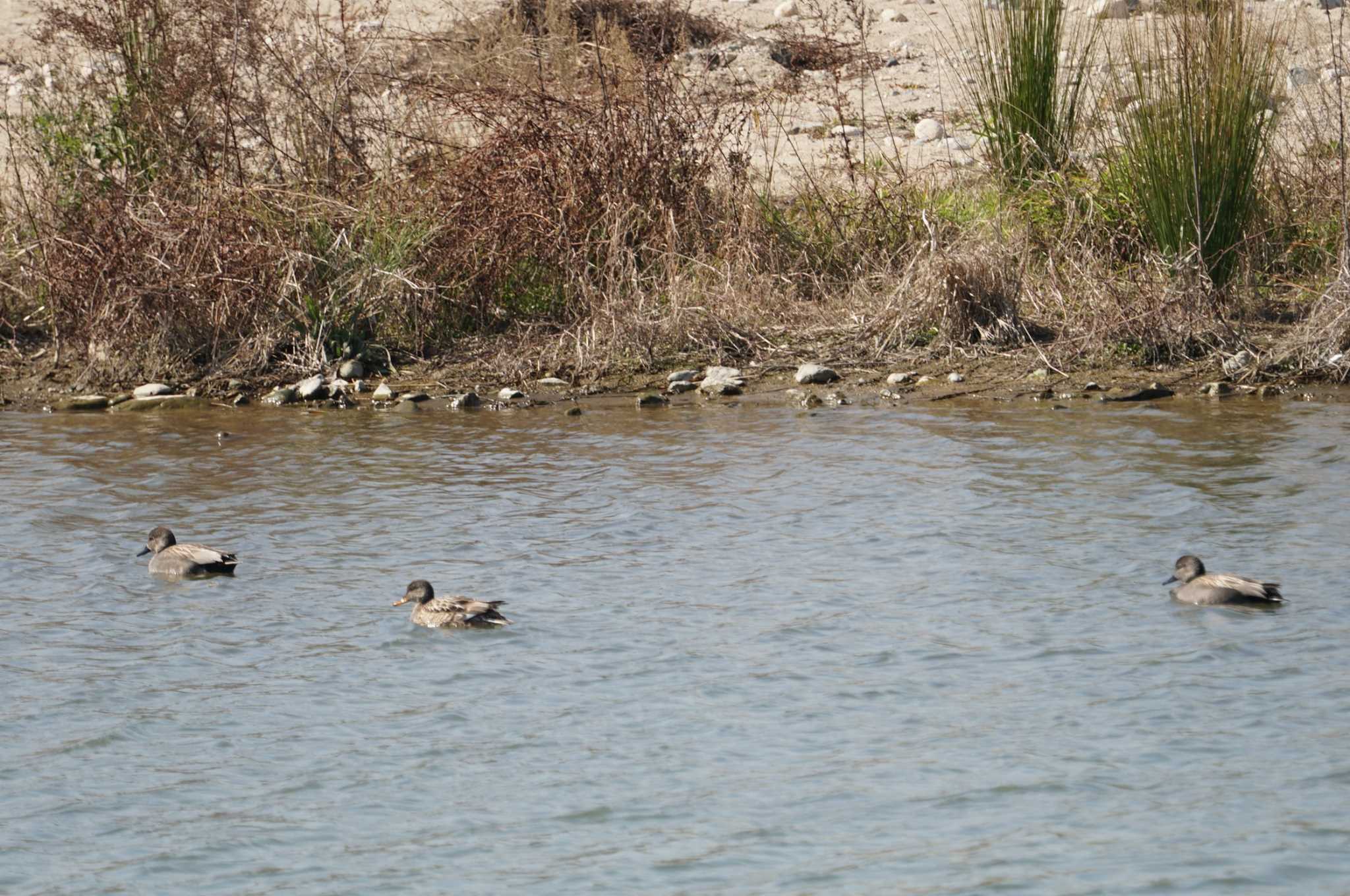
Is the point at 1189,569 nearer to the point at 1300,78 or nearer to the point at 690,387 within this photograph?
the point at 690,387

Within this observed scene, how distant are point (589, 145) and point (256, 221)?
2607 millimetres

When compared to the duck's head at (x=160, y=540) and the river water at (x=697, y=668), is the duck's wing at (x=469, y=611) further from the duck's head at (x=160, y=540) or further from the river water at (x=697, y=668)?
the duck's head at (x=160, y=540)

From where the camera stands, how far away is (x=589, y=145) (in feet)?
43.2

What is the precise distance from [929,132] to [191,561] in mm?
10819

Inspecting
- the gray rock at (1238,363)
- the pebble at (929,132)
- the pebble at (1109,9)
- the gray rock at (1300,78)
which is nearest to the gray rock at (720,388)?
the gray rock at (1238,363)

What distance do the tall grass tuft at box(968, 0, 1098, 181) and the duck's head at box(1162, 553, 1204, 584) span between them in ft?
20.1

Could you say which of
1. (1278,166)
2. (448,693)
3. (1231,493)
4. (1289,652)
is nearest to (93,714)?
(448,693)

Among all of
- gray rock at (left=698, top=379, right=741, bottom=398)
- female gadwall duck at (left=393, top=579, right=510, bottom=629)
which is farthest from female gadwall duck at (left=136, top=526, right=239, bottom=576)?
gray rock at (left=698, top=379, right=741, bottom=398)

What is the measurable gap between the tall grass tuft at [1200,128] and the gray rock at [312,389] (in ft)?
20.2

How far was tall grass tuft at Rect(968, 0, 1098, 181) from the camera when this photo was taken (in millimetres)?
13109

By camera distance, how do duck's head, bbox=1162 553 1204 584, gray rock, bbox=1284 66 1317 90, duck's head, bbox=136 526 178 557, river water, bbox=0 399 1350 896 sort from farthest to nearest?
gray rock, bbox=1284 66 1317 90
duck's head, bbox=136 526 178 557
duck's head, bbox=1162 553 1204 584
river water, bbox=0 399 1350 896

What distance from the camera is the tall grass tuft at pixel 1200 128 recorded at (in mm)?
11758

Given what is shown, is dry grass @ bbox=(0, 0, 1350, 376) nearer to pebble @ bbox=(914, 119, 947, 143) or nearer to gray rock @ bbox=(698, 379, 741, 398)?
gray rock @ bbox=(698, 379, 741, 398)

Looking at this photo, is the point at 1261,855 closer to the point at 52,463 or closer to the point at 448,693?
the point at 448,693
